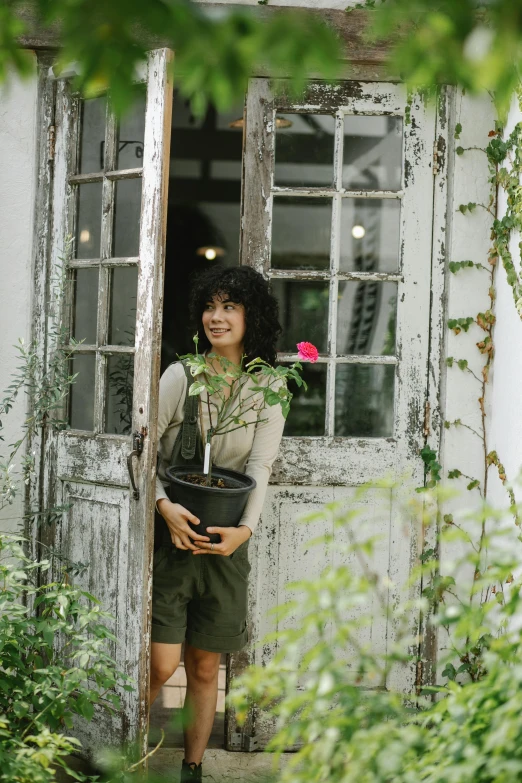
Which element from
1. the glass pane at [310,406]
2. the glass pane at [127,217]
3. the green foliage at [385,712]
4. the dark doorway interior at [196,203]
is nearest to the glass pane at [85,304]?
the glass pane at [127,217]

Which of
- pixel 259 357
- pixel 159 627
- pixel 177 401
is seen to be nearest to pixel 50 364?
pixel 177 401

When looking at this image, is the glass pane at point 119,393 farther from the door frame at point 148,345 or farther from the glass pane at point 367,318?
the glass pane at point 367,318

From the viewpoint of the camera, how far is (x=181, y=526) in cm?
281

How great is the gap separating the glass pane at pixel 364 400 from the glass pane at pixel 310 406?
0.22 feet

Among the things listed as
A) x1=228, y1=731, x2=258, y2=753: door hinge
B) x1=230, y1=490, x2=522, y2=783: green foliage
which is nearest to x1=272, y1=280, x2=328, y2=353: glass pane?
x1=228, y1=731, x2=258, y2=753: door hinge

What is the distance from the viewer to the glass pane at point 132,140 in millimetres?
3318

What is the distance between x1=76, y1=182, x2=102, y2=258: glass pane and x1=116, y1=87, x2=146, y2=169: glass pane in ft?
0.55

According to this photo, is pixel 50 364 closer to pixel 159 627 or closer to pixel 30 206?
pixel 30 206

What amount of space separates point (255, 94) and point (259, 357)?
1.28 metres

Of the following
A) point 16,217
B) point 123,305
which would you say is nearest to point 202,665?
point 123,305

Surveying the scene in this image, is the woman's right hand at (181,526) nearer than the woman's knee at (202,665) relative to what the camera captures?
Yes

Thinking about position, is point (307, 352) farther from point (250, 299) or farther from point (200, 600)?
point (200, 600)

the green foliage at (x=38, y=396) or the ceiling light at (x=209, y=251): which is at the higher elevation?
the ceiling light at (x=209, y=251)

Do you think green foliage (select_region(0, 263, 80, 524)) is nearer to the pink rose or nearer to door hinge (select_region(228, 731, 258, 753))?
the pink rose
